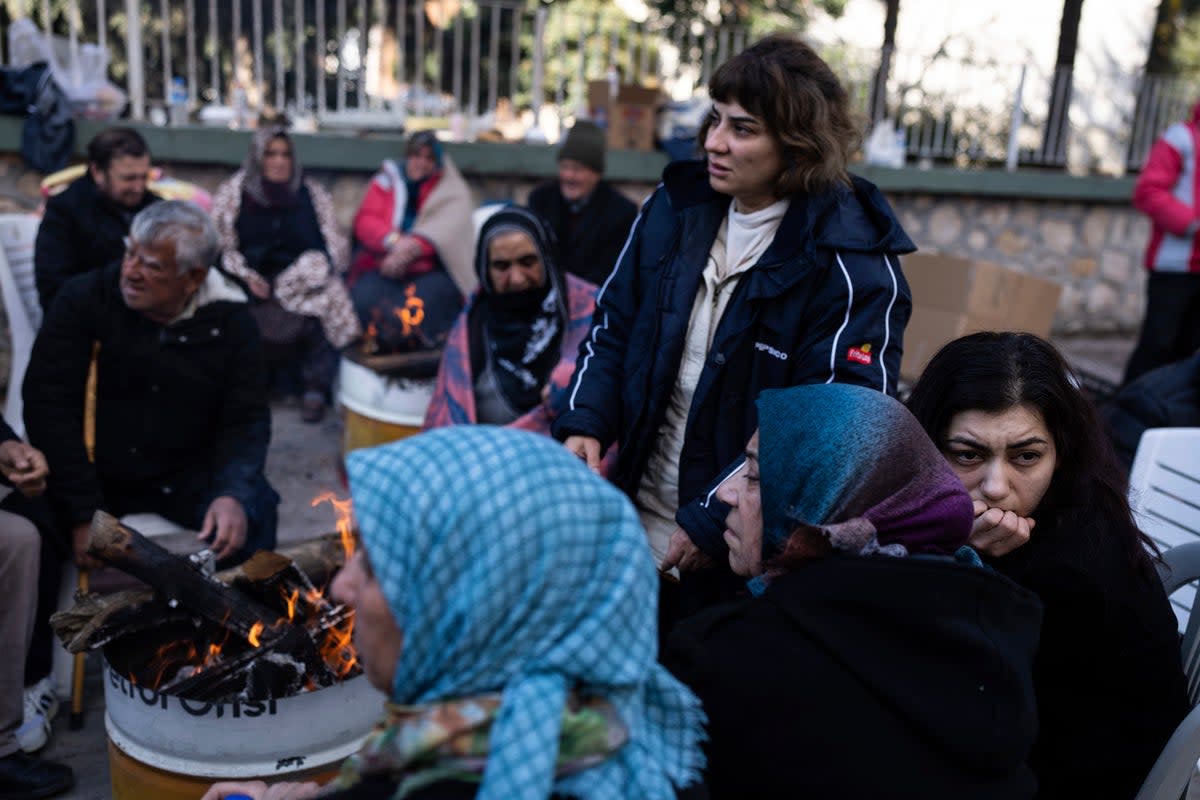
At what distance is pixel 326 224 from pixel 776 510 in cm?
536

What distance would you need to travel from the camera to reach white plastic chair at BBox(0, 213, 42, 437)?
430cm

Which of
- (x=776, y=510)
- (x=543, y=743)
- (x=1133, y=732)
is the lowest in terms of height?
(x=1133, y=732)

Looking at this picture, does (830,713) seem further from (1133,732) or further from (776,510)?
(1133,732)

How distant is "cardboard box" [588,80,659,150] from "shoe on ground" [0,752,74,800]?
599 cm

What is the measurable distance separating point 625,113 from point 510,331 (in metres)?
4.10

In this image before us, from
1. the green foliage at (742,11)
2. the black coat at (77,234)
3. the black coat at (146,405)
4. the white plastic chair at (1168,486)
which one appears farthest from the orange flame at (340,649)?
the green foliage at (742,11)

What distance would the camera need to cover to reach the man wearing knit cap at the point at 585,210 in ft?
20.3

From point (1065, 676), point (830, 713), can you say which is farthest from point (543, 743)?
point (1065, 676)

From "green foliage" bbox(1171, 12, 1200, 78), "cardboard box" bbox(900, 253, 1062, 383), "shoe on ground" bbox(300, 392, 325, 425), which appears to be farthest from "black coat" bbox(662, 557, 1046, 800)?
"green foliage" bbox(1171, 12, 1200, 78)

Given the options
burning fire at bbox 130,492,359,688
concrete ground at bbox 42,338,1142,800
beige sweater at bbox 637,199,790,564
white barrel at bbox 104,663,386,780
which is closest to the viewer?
white barrel at bbox 104,663,386,780

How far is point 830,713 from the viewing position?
1.58 metres

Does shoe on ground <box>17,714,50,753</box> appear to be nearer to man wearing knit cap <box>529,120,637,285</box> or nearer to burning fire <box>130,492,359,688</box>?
burning fire <box>130,492,359,688</box>

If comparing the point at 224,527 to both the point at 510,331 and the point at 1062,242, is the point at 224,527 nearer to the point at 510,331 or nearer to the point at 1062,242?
the point at 510,331

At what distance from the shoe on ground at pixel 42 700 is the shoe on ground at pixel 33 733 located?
17mm
